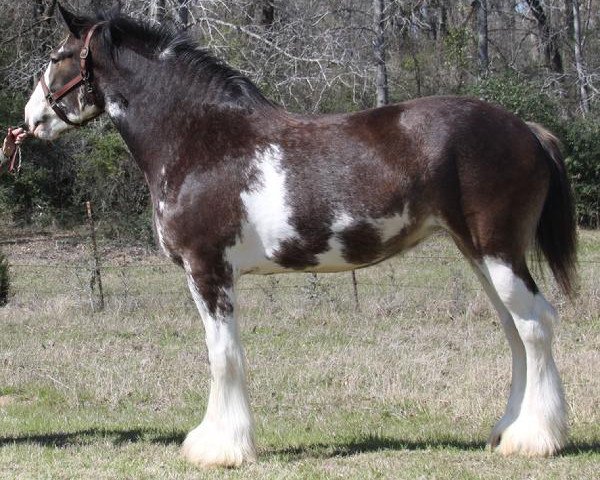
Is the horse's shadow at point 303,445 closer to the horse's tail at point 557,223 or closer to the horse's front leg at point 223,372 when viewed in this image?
the horse's front leg at point 223,372

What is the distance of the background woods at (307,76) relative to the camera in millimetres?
19750

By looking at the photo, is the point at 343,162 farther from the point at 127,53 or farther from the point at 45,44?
the point at 45,44

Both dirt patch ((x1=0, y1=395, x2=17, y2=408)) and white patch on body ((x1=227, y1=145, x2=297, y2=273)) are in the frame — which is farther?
dirt patch ((x1=0, y1=395, x2=17, y2=408))

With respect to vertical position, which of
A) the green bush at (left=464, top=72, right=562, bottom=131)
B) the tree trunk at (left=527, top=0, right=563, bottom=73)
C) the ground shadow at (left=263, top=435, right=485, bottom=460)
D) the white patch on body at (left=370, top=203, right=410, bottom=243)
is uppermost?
the tree trunk at (left=527, top=0, right=563, bottom=73)

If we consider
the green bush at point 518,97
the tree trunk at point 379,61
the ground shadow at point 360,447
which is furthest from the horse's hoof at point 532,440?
the green bush at point 518,97

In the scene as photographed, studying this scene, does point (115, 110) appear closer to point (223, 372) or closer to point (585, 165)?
point (223, 372)

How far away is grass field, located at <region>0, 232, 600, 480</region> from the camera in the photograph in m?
5.40

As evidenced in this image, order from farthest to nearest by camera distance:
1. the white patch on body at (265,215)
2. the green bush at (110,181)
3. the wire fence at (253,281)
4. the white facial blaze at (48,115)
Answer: the green bush at (110,181) < the wire fence at (253,281) < the white facial blaze at (48,115) < the white patch on body at (265,215)

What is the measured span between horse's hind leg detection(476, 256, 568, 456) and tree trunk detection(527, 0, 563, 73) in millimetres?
26969

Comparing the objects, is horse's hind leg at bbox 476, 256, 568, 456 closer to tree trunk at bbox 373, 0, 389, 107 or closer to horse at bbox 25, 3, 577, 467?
horse at bbox 25, 3, 577, 467

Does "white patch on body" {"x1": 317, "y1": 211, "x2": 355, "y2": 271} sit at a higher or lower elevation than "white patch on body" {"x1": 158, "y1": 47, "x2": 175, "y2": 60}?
lower

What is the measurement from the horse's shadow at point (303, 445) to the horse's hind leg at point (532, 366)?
0.23 m

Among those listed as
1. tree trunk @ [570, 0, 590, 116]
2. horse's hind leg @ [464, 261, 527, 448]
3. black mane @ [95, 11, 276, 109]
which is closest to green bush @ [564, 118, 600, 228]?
tree trunk @ [570, 0, 590, 116]

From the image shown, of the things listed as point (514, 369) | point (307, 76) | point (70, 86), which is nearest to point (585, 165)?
point (307, 76)
